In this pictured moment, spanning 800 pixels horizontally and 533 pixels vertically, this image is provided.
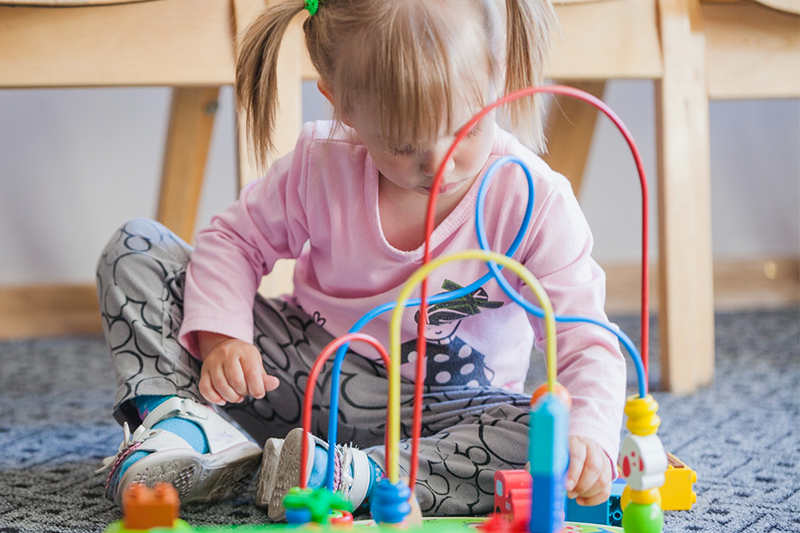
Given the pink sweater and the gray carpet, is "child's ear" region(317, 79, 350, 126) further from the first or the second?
the gray carpet

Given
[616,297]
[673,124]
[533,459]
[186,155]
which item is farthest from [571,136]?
[533,459]

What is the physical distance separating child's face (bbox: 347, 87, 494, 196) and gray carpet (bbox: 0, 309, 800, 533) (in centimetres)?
31

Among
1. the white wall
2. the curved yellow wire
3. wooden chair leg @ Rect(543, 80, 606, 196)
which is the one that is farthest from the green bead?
the white wall

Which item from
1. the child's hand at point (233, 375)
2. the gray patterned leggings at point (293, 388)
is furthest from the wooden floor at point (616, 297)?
the child's hand at point (233, 375)

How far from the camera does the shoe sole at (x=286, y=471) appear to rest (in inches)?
24.5

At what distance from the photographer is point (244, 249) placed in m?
0.84

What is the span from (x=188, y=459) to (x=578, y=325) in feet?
1.11

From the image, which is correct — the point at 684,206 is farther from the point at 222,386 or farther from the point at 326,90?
the point at 222,386

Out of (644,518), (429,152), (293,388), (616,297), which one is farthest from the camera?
(616,297)

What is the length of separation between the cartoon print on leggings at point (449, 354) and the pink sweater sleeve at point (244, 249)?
0.55 ft

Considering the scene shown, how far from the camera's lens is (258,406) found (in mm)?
835

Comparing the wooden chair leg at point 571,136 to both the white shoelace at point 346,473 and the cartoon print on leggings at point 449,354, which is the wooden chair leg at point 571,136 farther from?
the white shoelace at point 346,473

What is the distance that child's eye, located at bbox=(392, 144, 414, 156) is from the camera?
61 centimetres

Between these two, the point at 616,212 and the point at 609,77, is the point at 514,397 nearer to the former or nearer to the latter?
the point at 609,77
